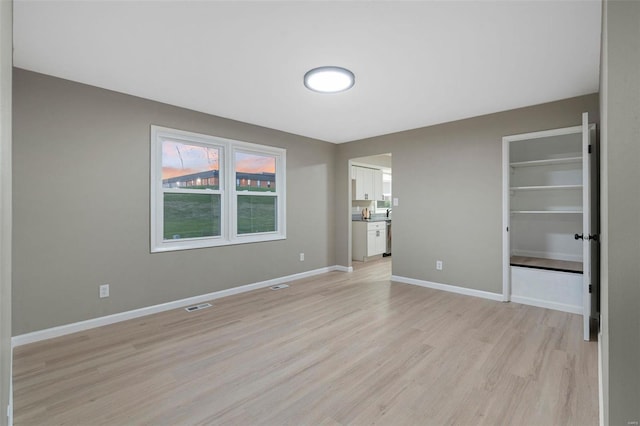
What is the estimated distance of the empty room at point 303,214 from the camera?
1.79 meters

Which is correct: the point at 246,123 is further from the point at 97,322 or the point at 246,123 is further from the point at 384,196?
the point at 384,196

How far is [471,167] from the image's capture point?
163 inches

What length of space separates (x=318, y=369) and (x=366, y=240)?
4.54m

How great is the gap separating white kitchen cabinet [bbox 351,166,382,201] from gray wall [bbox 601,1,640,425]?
560 cm

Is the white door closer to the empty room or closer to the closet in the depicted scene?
the empty room

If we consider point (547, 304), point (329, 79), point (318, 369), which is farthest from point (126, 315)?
point (547, 304)

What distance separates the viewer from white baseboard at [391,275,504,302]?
394 cm

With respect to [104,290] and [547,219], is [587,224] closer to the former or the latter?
[547,219]

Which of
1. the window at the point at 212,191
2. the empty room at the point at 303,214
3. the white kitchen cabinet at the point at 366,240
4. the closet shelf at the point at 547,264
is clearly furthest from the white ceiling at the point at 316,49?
the white kitchen cabinet at the point at 366,240

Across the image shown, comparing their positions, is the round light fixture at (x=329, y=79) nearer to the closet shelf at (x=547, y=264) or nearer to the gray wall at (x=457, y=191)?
the gray wall at (x=457, y=191)

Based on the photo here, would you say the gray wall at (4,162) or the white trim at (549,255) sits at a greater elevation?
the gray wall at (4,162)

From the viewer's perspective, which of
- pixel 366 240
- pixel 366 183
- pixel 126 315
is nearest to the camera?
pixel 126 315

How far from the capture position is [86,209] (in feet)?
9.86

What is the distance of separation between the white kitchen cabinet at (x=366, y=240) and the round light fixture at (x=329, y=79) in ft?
13.2
